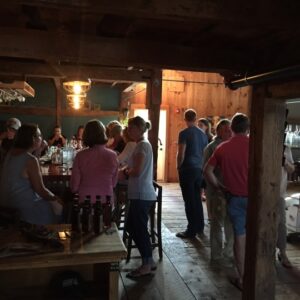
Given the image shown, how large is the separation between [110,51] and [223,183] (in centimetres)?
173

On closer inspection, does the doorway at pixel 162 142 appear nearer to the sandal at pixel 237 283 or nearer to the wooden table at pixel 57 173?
the wooden table at pixel 57 173

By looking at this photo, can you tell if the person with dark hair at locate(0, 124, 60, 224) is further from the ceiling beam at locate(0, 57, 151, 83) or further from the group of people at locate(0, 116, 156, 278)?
the ceiling beam at locate(0, 57, 151, 83)

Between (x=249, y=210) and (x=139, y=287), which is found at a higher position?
(x=249, y=210)

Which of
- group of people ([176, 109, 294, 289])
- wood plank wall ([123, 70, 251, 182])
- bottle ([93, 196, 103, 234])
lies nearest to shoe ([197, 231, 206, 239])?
group of people ([176, 109, 294, 289])

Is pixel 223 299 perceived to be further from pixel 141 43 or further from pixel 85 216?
pixel 141 43

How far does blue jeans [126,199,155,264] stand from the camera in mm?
3326

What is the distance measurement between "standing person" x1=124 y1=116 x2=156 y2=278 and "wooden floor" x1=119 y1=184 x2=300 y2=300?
209mm

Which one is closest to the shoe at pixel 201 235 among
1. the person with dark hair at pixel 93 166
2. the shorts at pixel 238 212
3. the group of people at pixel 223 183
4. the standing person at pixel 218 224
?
the group of people at pixel 223 183

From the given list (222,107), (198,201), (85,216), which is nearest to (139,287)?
(85,216)

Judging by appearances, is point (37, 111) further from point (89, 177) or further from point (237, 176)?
point (237, 176)

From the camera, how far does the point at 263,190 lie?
7.83ft

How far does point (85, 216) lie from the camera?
7.93 ft

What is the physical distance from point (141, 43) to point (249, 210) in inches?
51.7

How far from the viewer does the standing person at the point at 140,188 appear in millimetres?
3230
